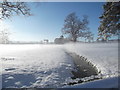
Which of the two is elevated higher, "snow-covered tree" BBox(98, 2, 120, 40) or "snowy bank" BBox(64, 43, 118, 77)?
"snow-covered tree" BBox(98, 2, 120, 40)

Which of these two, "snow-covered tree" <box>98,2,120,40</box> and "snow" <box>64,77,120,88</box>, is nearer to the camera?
"snow" <box>64,77,120,88</box>

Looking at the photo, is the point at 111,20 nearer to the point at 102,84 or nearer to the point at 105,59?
the point at 105,59

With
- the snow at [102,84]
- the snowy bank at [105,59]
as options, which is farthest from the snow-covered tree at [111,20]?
the snow at [102,84]

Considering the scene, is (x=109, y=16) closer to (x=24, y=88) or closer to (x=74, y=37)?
(x=24, y=88)

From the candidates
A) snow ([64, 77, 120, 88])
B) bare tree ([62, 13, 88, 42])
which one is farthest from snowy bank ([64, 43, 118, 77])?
bare tree ([62, 13, 88, 42])

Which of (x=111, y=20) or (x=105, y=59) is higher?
(x=111, y=20)

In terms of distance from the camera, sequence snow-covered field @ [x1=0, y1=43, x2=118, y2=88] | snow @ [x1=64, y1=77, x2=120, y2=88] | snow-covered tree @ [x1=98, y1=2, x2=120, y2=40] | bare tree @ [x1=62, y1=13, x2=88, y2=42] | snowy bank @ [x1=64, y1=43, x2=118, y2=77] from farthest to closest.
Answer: bare tree @ [x1=62, y1=13, x2=88, y2=42] → snow-covered tree @ [x1=98, y1=2, x2=120, y2=40] → snowy bank @ [x1=64, y1=43, x2=118, y2=77] → snow-covered field @ [x1=0, y1=43, x2=118, y2=88] → snow @ [x1=64, y1=77, x2=120, y2=88]

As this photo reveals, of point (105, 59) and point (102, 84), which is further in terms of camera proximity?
point (105, 59)

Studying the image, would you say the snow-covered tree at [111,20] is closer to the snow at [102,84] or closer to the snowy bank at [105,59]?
the snowy bank at [105,59]

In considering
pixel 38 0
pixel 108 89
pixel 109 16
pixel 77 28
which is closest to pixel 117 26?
pixel 109 16

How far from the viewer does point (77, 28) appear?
38.2 m

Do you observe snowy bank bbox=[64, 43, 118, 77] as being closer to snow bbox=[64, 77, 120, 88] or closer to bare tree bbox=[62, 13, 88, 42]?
snow bbox=[64, 77, 120, 88]

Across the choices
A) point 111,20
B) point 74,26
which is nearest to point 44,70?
point 111,20

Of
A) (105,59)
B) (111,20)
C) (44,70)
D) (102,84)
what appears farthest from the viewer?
(111,20)
